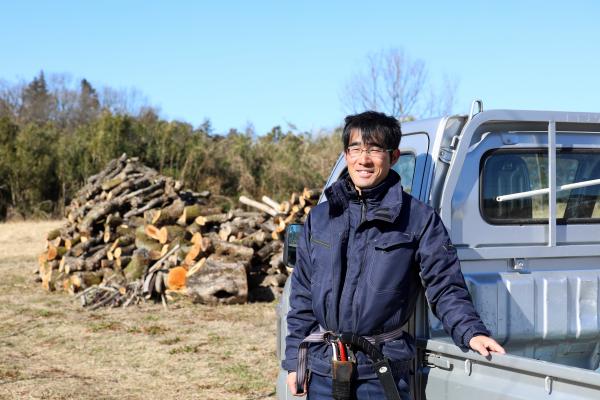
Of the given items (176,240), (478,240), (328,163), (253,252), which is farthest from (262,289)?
(328,163)

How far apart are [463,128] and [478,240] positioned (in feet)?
1.86

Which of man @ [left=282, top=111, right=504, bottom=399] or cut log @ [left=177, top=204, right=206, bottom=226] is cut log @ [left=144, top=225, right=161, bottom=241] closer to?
cut log @ [left=177, top=204, right=206, bottom=226]

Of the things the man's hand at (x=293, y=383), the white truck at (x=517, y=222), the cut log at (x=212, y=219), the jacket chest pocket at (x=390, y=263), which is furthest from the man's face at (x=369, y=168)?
the cut log at (x=212, y=219)

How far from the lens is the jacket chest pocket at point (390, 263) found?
8.87 feet

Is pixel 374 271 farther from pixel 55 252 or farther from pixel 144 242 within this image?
pixel 55 252

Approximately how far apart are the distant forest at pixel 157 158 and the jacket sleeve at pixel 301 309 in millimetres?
18106

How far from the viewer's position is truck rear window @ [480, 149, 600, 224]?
142 inches

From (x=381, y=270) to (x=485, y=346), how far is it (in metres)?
0.47

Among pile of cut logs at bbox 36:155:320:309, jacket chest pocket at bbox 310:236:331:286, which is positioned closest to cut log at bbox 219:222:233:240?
pile of cut logs at bbox 36:155:320:309

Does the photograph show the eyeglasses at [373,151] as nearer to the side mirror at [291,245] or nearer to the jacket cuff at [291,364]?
the jacket cuff at [291,364]

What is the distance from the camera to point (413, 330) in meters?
3.03

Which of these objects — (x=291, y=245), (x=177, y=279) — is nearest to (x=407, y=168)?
(x=291, y=245)

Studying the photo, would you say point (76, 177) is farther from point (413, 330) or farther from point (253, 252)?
point (413, 330)

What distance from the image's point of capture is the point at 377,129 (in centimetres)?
287
